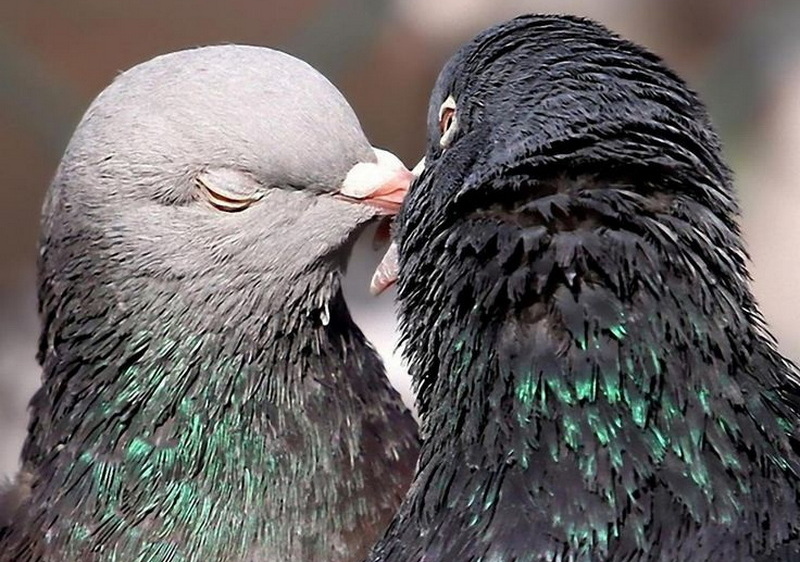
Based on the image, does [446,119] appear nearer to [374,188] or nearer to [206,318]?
[374,188]

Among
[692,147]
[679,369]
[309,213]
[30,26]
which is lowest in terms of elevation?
[30,26]

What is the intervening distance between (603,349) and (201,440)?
3.44ft

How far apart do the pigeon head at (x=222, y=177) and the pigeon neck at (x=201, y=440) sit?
8cm

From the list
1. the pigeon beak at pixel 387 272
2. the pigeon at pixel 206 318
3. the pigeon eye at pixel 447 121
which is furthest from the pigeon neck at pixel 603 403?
the pigeon at pixel 206 318

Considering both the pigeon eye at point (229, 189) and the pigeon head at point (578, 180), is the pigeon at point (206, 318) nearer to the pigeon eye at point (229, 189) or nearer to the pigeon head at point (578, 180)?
the pigeon eye at point (229, 189)

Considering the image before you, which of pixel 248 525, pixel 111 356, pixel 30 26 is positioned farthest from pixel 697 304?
pixel 30 26

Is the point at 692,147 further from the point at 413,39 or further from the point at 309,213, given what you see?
the point at 413,39

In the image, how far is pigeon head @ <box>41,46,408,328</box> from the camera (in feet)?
9.98

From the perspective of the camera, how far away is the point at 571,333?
245cm

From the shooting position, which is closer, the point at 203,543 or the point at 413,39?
the point at 203,543

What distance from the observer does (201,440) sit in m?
3.12

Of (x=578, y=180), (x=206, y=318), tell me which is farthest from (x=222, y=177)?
(x=578, y=180)

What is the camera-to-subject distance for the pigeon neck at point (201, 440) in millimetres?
3084

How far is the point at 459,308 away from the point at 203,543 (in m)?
0.85
